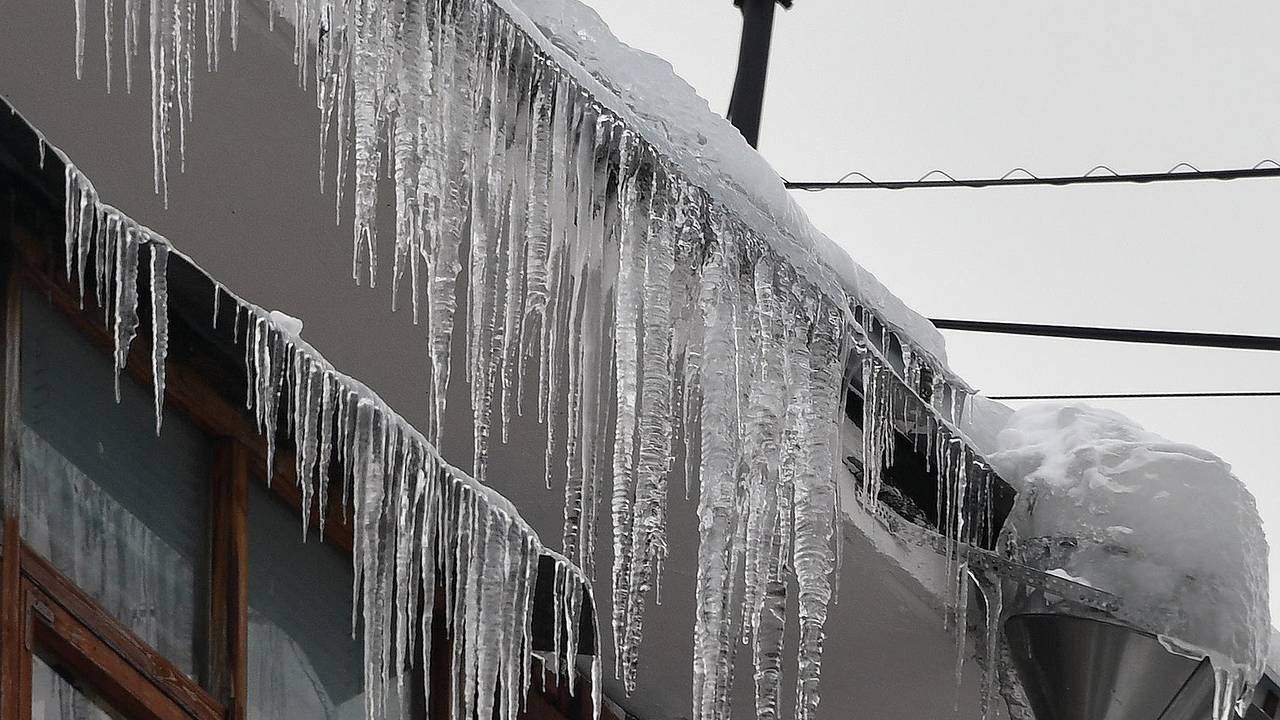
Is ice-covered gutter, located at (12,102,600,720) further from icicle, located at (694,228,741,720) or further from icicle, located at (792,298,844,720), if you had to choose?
icicle, located at (792,298,844,720)

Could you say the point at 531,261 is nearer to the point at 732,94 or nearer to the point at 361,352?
the point at 361,352

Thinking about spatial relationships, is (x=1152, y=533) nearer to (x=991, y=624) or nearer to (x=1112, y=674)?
(x=1112, y=674)

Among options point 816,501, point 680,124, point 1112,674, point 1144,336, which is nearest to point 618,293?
point 680,124

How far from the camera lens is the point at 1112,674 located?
3.29m

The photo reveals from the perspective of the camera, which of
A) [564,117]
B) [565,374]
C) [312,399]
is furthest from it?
[565,374]

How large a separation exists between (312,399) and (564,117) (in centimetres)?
84

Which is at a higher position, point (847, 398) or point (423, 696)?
point (847, 398)

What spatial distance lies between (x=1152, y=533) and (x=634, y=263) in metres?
1.32

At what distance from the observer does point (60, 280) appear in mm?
2846

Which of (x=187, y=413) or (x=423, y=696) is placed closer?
(x=187, y=413)

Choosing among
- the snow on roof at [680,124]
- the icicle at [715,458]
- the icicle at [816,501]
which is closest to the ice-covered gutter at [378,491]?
the icicle at [715,458]

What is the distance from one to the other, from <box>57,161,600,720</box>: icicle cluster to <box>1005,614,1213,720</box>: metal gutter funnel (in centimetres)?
102

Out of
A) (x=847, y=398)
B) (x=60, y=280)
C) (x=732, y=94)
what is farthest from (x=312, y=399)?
(x=732, y=94)

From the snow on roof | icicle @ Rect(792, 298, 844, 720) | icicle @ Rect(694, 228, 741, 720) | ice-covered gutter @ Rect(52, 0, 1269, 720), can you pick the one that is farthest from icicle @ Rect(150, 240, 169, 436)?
icicle @ Rect(792, 298, 844, 720)
